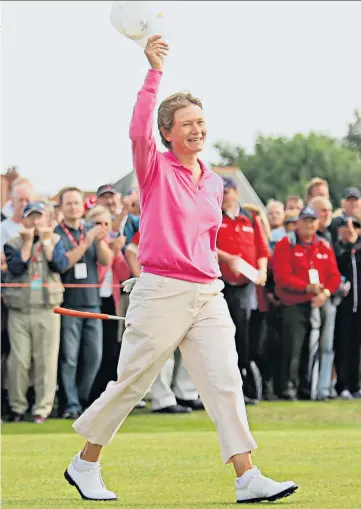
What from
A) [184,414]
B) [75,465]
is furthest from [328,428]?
[75,465]

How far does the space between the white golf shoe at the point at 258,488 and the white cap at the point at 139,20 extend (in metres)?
2.57

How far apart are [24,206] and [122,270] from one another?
1.51m

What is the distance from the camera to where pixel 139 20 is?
8133 millimetres

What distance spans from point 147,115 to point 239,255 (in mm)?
7591

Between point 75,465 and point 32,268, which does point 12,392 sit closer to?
point 32,268

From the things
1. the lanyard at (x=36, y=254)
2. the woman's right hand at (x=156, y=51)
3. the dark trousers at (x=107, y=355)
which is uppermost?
the woman's right hand at (x=156, y=51)

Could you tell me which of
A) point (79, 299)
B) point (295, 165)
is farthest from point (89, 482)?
point (295, 165)

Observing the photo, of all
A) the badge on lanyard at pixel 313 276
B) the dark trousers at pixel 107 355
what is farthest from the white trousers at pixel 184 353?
the badge on lanyard at pixel 313 276

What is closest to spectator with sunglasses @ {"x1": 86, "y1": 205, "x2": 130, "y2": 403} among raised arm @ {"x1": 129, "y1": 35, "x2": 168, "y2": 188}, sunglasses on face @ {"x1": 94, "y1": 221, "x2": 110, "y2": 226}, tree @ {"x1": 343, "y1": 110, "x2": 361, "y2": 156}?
sunglasses on face @ {"x1": 94, "y1": 221, "x2": 110, "y2": 226}

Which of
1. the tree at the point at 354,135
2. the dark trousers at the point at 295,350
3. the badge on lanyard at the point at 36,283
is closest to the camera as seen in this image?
the badge on lanyard at the point at 36,283

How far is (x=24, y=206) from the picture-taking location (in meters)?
15.0

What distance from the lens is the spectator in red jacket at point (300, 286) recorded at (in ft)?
54.6

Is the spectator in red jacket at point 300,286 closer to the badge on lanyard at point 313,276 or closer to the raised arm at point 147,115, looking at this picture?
the badge on lanyard at point 313,276

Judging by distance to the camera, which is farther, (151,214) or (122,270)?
(122,270)
